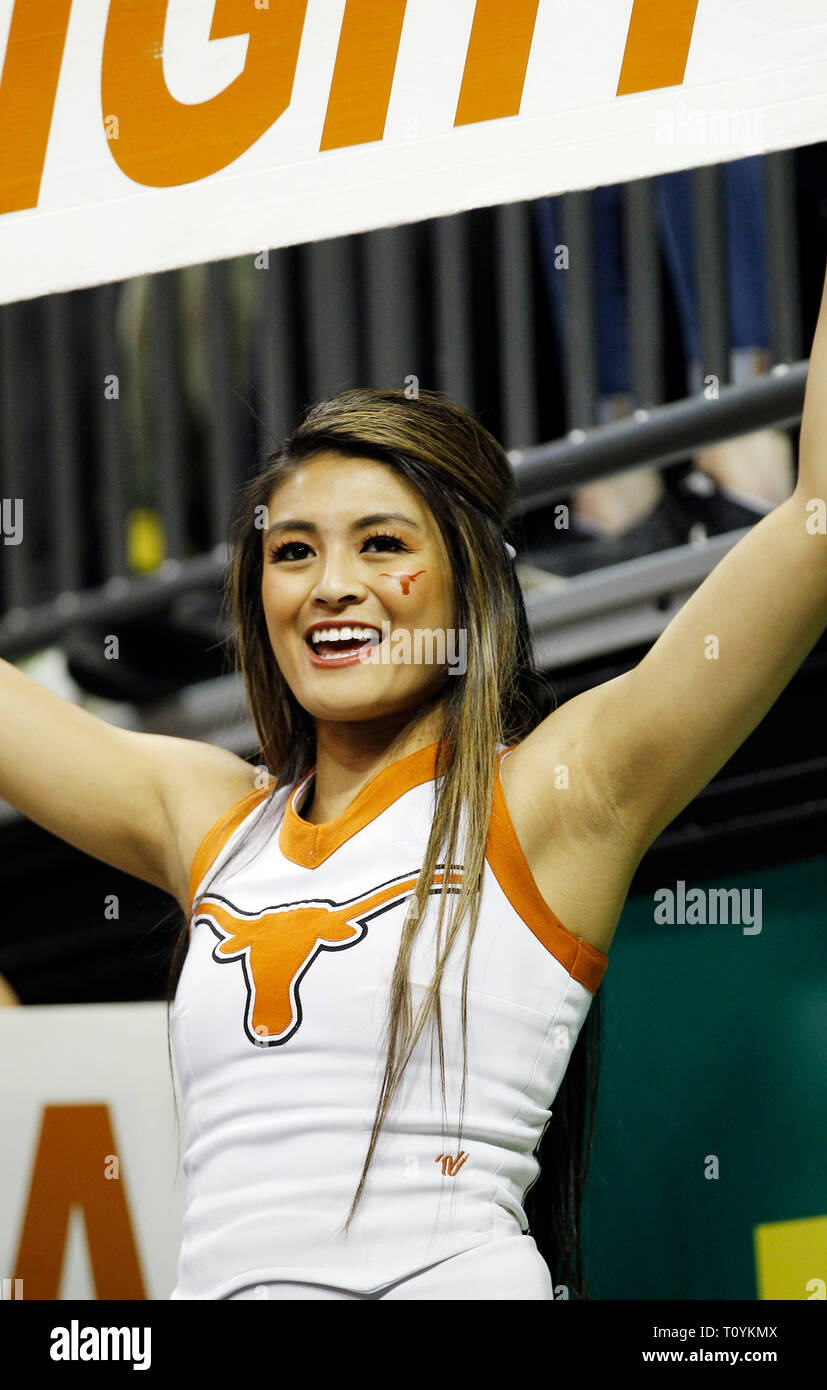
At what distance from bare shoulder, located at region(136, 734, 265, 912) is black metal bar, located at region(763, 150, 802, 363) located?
0.81 m

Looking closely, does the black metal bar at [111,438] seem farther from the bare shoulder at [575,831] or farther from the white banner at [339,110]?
the bare shoulder at [575,831]

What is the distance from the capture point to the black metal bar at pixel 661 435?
1.81 meters

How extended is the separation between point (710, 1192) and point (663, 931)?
10.7 inches

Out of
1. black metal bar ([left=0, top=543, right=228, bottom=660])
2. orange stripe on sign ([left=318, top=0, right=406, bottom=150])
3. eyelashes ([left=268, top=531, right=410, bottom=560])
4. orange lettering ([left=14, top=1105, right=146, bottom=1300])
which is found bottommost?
orange lettering ([left=14, top=1105, right=146, bottom=1300])

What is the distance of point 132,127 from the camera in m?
1.63

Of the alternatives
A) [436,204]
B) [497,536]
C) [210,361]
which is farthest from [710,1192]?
[210,361]

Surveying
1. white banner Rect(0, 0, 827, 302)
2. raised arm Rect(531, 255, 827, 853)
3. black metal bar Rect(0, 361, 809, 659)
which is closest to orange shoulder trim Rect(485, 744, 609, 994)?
raised arm Rect(531, 255, 827, 853)

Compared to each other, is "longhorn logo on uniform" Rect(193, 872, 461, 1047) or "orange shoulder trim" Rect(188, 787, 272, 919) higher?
"orange shoulder trim" Rect(188, 787, 272, 919)

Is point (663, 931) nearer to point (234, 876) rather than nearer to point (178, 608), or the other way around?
point (234, 876)

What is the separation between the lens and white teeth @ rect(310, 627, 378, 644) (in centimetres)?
145

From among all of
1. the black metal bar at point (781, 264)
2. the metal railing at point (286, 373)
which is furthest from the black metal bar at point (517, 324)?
the black metal bar at point (781, 264)

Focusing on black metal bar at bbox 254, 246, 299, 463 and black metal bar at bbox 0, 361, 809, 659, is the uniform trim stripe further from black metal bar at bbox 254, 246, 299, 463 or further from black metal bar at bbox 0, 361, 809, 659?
black metal bar at bbox 254, 246, 299, 463

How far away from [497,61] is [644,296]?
56 centimetres
